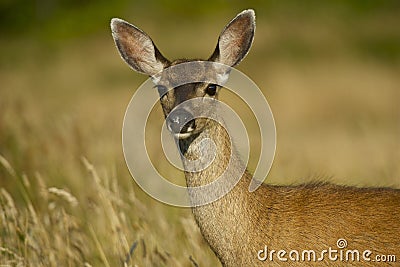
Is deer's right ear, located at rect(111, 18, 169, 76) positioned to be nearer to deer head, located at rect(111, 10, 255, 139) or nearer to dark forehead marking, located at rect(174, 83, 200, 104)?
deer head, located at rect(111, 10, 255, 139)

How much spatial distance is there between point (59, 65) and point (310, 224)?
22.9 metres

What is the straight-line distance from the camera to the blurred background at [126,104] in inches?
223

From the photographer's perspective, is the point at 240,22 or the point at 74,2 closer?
the point at 240,22

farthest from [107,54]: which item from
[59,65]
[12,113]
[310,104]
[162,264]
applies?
[162,264]

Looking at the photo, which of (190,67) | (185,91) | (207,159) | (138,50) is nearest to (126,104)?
(138,50)

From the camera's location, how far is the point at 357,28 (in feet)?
85.7

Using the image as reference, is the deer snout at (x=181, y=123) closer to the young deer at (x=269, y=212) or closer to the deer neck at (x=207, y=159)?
the young deer at (x=269, y=212)

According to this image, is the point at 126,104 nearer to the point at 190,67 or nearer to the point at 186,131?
the point at 190,67

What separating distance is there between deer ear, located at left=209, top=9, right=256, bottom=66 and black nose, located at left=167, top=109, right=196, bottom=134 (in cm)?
49

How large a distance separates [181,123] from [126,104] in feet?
39.2

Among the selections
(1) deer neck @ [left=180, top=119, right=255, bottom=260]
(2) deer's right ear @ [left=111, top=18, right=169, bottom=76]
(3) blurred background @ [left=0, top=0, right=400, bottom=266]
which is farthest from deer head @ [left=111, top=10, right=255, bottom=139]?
(3) blurred background @ [left=0, top=0, right=400, bottom=266]

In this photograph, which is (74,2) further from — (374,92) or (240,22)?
(240,22)

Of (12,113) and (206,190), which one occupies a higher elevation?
(12,113)

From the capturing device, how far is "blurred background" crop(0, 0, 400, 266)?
5664 mm
